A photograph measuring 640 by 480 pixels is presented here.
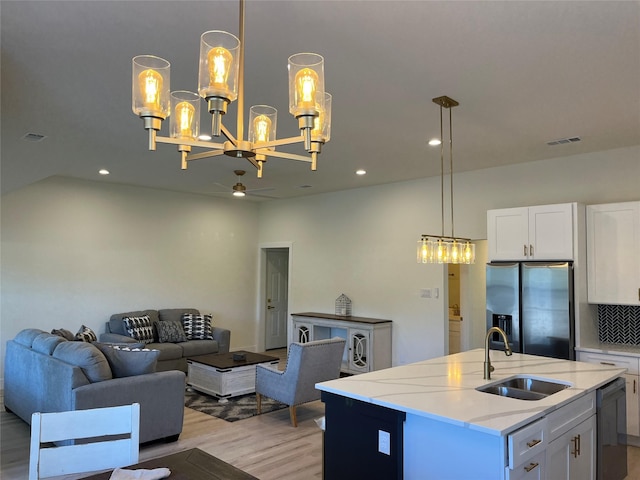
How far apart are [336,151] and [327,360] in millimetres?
2307

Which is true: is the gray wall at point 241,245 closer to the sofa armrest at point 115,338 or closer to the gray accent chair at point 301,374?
the sofa armrest at point 115,338

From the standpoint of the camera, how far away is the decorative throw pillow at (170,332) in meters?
7.04

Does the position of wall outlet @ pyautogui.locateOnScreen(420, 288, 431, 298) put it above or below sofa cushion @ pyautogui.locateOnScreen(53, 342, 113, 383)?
above

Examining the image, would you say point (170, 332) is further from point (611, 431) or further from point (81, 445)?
point (611, 431)

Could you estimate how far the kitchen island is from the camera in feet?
7.20

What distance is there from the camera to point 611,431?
3.22 metres

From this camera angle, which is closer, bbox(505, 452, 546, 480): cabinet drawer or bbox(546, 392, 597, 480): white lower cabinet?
bbox(505, 452, 546, 480): cabinet drawer

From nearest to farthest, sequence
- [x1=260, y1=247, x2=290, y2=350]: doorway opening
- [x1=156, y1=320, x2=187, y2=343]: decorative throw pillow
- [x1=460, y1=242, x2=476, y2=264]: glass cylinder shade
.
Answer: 1. [x1=460, y1=242, x2=476, y2=264]: glass cylinder shade
2. [x1=156, y1=320, x2=187, y2=343]: decorative throw pillow
3. [x1=260, y1=247, x2=290, y2=350]: doorway opening

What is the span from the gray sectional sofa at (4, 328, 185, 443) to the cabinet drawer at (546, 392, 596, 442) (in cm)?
321

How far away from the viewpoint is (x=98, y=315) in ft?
23.1

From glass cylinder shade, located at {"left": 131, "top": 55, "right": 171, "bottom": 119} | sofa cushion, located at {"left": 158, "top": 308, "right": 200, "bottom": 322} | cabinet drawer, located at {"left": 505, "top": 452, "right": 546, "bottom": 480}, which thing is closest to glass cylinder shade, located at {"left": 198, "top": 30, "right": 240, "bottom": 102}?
glass cylinder shade, located at {"left": 131, "top": 55, "right": 171, "bottom": 119}

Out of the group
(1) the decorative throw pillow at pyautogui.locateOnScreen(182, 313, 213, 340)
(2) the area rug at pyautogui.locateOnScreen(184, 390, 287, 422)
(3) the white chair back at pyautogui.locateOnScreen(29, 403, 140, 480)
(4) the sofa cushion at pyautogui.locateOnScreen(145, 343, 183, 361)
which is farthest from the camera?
(1) the decorative throw pillow at pyautogui.locateOnScreen(182, 313, 213, 340)

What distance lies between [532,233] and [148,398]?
4175 millimetres

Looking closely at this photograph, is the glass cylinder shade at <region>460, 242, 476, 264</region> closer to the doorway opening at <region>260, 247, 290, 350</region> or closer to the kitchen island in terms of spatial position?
the kitchen island
